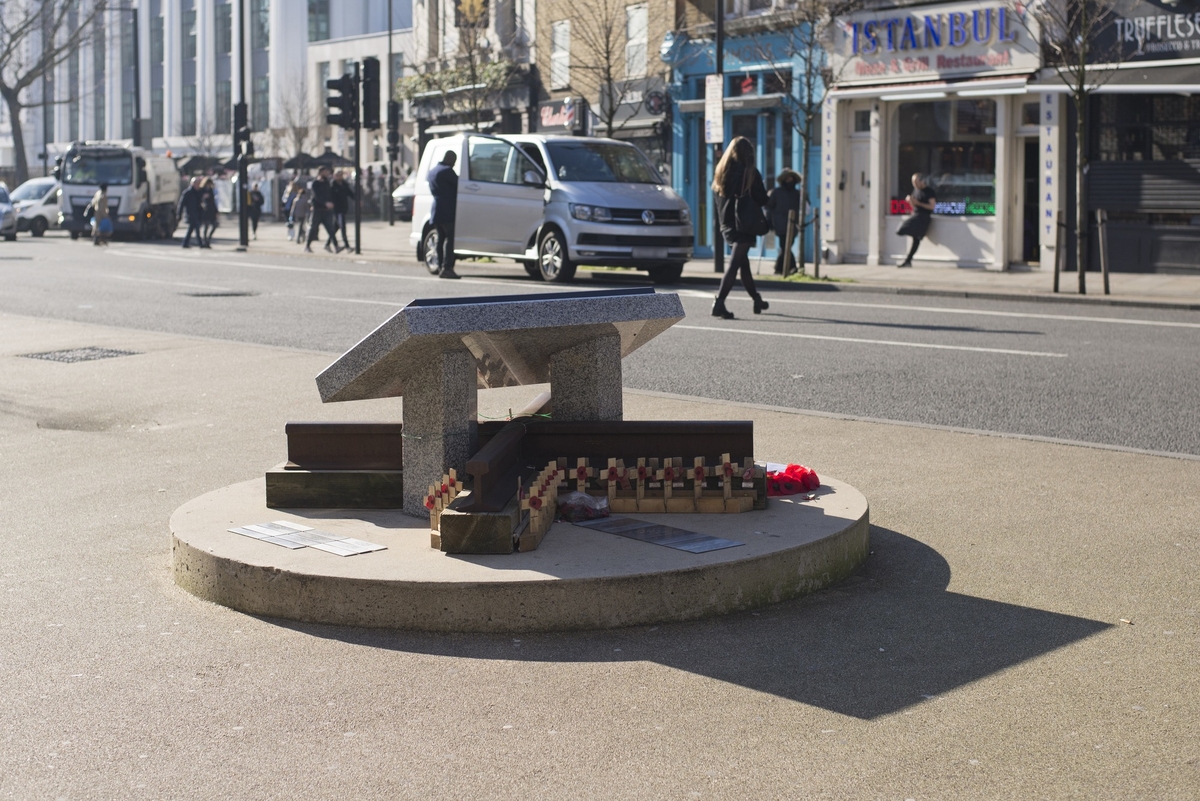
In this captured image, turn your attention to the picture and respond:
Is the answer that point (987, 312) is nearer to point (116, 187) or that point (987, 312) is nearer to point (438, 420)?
point (438, 420)

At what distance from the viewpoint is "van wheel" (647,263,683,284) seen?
21688 mm

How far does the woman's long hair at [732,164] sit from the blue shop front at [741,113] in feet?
40.7

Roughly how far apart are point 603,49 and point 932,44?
1127cm

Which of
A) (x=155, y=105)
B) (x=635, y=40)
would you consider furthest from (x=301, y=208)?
(x=155, y=105)

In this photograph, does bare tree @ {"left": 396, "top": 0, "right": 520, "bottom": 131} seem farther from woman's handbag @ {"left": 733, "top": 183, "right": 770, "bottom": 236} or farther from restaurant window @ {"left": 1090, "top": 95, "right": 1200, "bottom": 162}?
woman's handbag @ {"left": 733, "top": 183, "right": 770, "bottom": 236}

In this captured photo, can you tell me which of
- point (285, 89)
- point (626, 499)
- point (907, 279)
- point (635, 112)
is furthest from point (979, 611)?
point (285, 89)

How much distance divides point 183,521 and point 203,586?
1.68 feet

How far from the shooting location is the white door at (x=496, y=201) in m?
21.9

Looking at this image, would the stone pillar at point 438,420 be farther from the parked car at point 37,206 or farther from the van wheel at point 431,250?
the parked car at point 37,206

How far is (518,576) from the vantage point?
178 inches

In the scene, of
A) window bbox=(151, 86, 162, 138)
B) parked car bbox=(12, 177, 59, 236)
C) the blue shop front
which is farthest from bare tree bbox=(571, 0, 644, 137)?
window bbox=(151, 86, 162, 138)

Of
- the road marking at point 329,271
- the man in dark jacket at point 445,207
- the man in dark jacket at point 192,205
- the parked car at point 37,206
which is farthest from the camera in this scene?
the parked car at point 37,206

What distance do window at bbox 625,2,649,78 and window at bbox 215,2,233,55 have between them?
51.4 meters

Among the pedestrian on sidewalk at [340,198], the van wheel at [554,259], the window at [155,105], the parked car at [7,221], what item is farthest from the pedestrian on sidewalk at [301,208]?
the window at [155,105]
